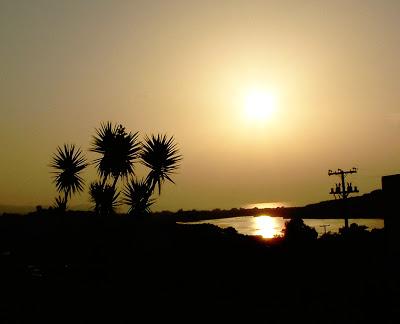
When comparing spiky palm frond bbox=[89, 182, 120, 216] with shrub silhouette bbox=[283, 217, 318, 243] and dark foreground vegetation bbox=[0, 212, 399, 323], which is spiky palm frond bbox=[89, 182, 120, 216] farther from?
shrub silhouette bbox=[283, 217, 318, 243]

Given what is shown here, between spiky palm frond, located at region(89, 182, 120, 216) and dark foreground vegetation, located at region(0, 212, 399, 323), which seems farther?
spiky palm frond, located at region(89, 182, 120, 216)

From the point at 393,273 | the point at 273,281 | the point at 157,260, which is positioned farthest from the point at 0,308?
the point at 393,273

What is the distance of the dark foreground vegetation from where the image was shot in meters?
11.3

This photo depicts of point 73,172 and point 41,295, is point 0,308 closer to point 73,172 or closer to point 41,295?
point 41,295

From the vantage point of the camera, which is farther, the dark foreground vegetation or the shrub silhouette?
the shrub silhouette

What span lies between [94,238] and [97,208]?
253 centimetres

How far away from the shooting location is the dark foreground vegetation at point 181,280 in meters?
11.3

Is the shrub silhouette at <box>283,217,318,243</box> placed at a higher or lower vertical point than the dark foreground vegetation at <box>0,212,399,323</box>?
higher

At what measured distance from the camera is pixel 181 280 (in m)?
15.5

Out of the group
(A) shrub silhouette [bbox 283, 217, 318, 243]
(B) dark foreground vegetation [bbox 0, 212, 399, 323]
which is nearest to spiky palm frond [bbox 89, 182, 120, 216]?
(B) dark foreground vegetation [bbox 0, 212, 399, 323]

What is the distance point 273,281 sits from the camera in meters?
15.7

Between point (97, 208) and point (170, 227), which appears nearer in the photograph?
point (97, 208)

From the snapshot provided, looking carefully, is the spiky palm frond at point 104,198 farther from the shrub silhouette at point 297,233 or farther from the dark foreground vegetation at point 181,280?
the shrub silhouette at point 297,233

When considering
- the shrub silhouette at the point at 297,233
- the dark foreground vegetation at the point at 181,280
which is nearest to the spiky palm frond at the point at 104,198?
the dark foreground vegetation at the point at 181,280
